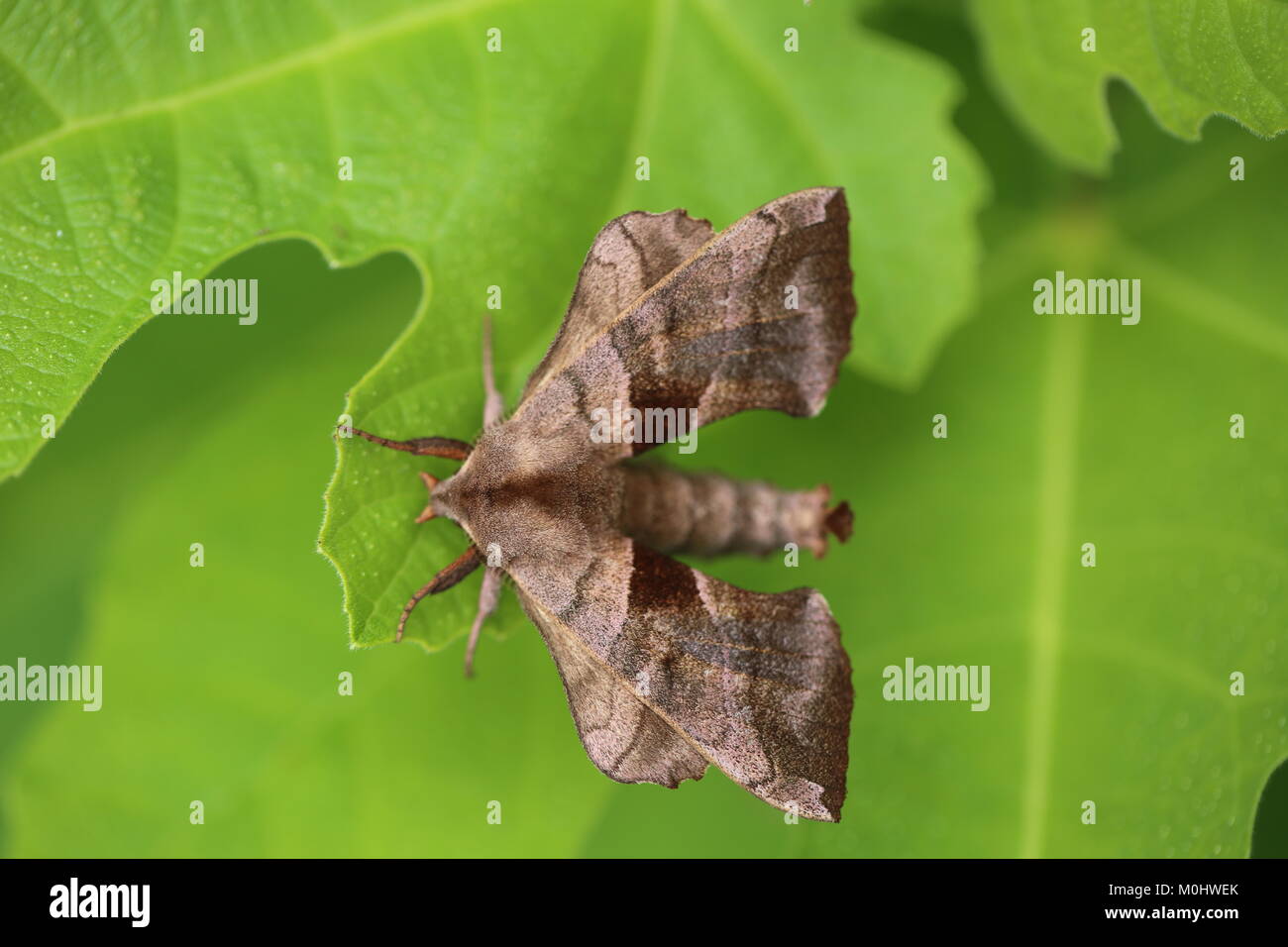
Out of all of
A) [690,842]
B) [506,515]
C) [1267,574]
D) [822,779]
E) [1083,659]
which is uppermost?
[506,515]

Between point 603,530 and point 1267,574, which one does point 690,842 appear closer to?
point 603,530

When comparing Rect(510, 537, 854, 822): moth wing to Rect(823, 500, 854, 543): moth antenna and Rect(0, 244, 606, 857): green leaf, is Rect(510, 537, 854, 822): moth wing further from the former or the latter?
Rect(0, 244, 606, 857): green leaf

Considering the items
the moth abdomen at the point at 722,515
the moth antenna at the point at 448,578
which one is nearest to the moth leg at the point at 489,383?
the moth antenna at the point at 448,578

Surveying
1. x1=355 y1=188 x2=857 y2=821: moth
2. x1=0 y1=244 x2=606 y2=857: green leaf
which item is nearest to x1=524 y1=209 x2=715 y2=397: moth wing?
x1=355 y1=188 x2=857 y2=821: moth

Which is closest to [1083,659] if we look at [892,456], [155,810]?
[892,456]

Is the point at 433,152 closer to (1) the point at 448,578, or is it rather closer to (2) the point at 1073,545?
(1) the point at 448,578

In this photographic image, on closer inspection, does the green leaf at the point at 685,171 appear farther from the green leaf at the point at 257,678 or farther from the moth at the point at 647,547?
the green leaf at the point at 257,678
